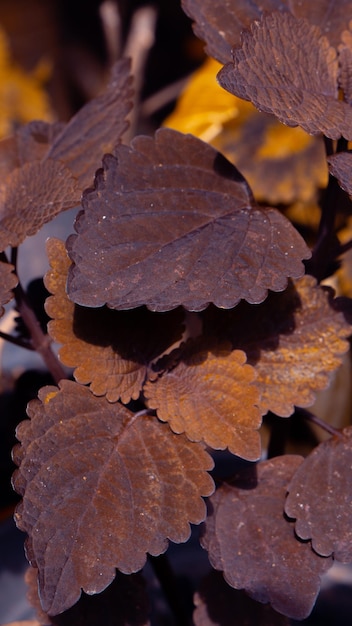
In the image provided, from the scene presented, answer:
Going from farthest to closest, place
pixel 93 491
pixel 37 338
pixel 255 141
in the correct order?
pixel 255 141 < pixel 37 338 < pixel 93 491

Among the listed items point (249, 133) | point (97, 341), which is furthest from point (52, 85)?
point (97, 341)

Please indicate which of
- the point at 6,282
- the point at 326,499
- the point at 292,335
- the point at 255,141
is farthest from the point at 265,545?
the point at 255,141

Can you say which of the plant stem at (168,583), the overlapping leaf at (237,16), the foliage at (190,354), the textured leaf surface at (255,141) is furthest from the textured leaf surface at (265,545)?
the textured leaf surface at (255,141)

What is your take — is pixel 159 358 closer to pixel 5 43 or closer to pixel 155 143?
pixel 155 143

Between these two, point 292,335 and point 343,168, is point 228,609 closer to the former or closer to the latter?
point 292,335

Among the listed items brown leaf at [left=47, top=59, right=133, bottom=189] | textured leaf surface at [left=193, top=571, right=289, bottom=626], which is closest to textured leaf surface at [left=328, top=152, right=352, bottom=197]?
brown leaf at [left=47, top=59, right=133, bottom=189]

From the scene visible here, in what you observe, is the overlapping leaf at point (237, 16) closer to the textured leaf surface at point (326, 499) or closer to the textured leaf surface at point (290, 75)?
the textured leaf surface at point (290, 75)
